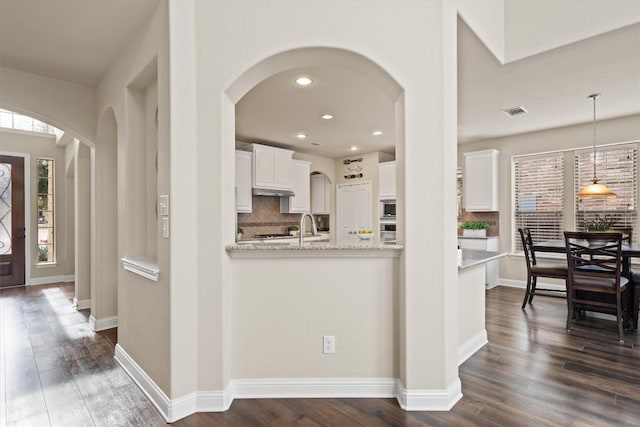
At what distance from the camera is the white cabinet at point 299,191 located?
→ 6.69 m

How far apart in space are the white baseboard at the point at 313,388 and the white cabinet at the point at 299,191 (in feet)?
14.8

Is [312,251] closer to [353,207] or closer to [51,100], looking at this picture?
[51,100]

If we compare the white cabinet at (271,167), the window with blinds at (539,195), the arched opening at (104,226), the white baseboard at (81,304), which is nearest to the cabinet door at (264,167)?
the white cabinet at (271,167)

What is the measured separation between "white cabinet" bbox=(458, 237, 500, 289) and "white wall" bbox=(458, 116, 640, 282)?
0.19 m

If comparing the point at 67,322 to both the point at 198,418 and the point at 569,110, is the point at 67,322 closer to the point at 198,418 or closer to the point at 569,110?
the point at 198,418

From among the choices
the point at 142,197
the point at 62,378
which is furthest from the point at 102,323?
the point at 142,197

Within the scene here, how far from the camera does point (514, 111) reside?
4605 millimetres

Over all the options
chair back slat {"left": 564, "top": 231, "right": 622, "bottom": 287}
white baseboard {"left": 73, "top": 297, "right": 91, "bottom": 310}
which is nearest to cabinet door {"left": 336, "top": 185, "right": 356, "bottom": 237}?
chair back slat {"left": 564, "top": 231, "right": 622, "bottom": 287}

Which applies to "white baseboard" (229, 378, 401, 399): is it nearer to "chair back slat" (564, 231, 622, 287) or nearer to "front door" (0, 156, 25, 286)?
"chair back slat" (564, 231, 622, 287)

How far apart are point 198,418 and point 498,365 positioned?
7.72 feet

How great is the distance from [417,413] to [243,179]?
14.4ft

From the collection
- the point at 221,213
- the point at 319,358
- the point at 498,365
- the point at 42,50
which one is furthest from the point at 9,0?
the point at 498,365

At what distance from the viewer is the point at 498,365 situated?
2.85 m

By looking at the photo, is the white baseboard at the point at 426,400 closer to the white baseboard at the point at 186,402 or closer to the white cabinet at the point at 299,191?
→ the white baseboard at the point at 186,402
